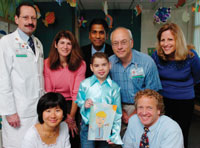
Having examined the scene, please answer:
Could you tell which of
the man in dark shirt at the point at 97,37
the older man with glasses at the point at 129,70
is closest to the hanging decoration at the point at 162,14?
the man in dark shirt at the point at 97,37

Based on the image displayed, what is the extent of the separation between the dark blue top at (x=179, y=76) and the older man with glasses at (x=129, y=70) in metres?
0.19

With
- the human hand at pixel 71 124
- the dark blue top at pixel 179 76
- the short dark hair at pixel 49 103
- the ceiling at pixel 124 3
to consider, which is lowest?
the human hand at pixel 71 124

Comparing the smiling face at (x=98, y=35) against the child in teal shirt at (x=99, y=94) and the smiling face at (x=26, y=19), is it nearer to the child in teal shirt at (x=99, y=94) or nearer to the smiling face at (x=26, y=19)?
the child in teal shirt at (x=99, y=94)

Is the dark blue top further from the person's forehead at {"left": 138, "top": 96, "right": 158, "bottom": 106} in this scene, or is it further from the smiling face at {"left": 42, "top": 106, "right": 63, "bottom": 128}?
the smiling face at {"left": 42, "top": 106, "right": 63, "bottom": 128}

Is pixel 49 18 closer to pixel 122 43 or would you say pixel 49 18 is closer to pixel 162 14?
pixel 162 14

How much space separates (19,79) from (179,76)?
1789 millimetres

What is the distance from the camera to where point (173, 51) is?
6.97 feet

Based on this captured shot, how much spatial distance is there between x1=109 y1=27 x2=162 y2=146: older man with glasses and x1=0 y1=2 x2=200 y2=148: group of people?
0.03 ft

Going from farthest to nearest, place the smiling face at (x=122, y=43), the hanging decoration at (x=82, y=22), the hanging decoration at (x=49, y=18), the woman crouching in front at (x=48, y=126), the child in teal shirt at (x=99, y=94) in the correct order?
the hanging decoration at (x=82, y=22)
the hanging decoration at (x=49, y=18)
the smiling face at (x=122, y=43)
the child in teal shirt at (x=99, y=94)
the woman crouching in front at (x=48, y=126)

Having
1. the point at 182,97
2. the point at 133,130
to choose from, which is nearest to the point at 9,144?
the point at 133,130

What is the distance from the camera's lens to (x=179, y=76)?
83.0 inches

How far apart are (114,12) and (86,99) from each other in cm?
552

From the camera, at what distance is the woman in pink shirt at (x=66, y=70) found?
2016 millimetres

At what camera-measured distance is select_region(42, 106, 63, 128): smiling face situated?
5.41 feet
